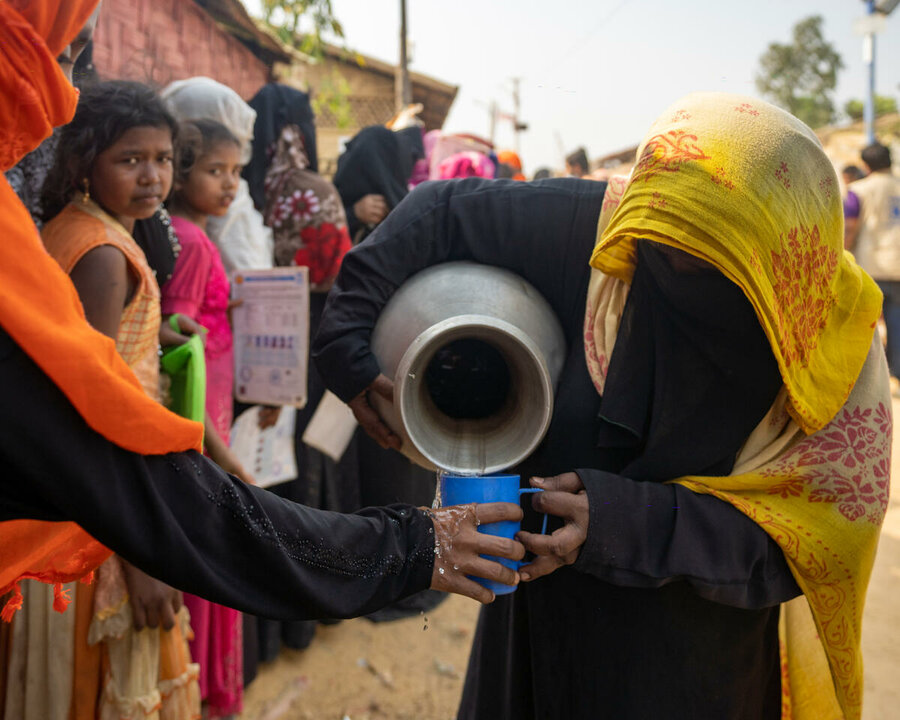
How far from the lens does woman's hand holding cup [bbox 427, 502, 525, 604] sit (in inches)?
48.2

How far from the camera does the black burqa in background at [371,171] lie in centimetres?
381

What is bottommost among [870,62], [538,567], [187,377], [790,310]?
[538,567]

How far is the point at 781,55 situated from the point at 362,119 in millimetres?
35733

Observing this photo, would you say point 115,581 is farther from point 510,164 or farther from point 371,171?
point 510,164

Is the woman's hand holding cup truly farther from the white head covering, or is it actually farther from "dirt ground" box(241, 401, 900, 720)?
the white head covering

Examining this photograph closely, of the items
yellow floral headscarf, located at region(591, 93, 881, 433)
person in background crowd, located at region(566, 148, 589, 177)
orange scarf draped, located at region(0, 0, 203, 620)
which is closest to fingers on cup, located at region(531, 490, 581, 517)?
yellow floral headscarf, located at region(591, 93, 881, 433)

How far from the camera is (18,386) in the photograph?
0.84m

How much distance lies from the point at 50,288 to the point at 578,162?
25.3 ft

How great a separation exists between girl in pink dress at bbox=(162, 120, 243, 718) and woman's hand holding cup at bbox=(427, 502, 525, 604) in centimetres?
140

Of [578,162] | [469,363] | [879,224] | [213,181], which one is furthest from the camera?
[578,162]

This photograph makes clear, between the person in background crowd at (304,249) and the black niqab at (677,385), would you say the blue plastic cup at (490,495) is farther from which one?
the person in background crowd at (304,249)

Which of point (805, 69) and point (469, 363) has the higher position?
point (805, 69)

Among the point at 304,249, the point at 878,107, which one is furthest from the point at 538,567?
the point at 878,107

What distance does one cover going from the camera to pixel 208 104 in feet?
9.12
